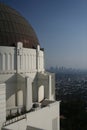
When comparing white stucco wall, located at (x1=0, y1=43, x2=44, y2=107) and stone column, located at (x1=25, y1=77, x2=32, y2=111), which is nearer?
stone column, located at (x1=25, y1=77, x2=32, y2=111)

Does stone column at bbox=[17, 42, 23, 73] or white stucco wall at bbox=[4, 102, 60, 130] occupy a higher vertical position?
stone column at bbox=[17, 42, 23, 73]

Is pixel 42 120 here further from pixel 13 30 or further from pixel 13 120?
pixel 13 30

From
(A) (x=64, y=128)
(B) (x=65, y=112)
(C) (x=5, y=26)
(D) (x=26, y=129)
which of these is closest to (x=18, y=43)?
(C) (x=5, y=26)

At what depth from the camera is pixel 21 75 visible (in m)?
17.7

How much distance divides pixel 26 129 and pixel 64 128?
14.0 metres

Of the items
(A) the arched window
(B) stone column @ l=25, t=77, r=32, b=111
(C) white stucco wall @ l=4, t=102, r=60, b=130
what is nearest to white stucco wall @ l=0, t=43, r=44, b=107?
(B) stone column @ l=25, t=77, r=32, b=111

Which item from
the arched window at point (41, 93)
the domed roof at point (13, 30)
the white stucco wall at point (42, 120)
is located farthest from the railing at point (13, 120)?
the domed roof at point (13, 30)

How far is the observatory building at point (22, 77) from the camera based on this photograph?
55.4 feet

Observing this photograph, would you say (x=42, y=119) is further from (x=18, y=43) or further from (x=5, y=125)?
(x=18, y=43)

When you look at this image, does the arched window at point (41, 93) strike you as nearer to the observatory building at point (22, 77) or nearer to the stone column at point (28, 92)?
the observatory building at point (22, 77)

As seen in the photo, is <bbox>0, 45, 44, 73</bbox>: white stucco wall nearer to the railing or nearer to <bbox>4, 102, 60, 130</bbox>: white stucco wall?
<bbox>4, 102, 60, 130</bbox>: white stucco wall

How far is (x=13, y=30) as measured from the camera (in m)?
18.4

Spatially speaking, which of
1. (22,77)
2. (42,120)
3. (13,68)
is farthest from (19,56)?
(42,120)

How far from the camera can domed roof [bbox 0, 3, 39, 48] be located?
1777cm
